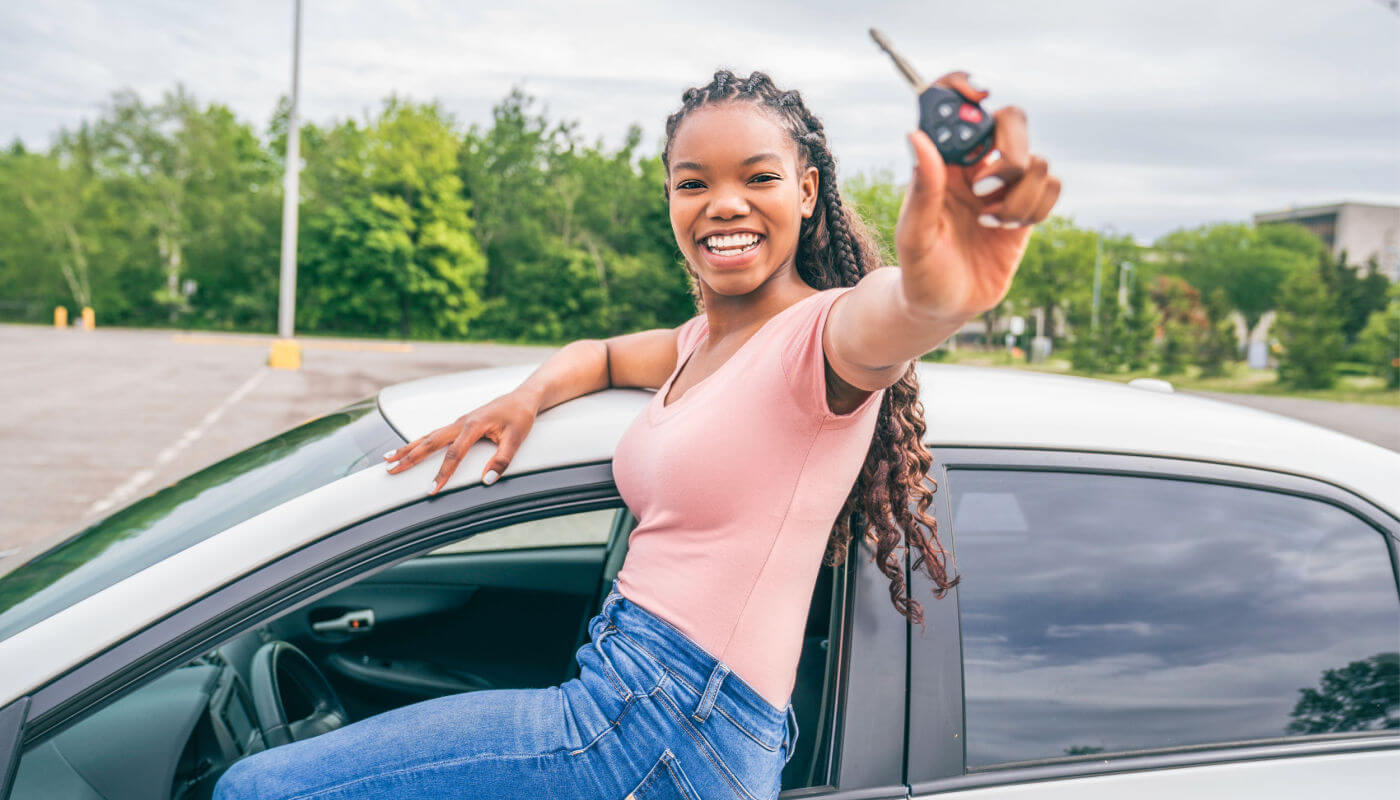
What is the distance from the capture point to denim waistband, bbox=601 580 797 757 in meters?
1.22

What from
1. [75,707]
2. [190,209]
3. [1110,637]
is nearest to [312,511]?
[75,707]

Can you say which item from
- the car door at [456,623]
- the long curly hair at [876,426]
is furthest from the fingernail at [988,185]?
the car door at [456,623]

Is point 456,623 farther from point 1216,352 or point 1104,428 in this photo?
point 1216,352

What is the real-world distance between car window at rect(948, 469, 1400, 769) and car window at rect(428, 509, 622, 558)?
4.09 ft

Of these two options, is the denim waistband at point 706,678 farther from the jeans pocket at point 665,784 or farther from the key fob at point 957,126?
the key fob at point 957,126

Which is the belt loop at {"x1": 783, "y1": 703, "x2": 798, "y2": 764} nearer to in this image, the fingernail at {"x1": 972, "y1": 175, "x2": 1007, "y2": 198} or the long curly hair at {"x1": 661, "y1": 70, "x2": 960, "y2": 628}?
the long curly hair at {"x1": 661, "y1": 70, "x2": 960, "y2": 628}

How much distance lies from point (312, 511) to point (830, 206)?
906 mm

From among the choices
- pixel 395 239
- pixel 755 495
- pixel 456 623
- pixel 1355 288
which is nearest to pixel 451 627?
pixel 456 623

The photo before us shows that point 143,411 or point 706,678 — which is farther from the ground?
point 706,678

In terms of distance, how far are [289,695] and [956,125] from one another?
1763mm

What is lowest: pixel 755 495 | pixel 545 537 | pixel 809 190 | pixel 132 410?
pixel 132 410

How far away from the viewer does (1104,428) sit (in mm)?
1534

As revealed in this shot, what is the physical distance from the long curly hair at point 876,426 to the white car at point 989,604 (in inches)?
1.5

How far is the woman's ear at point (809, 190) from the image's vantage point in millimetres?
1488
